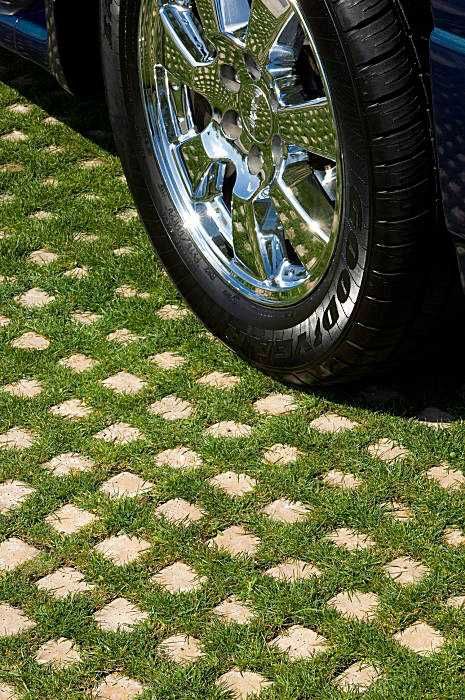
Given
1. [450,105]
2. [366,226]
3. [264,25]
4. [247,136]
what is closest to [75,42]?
[247,136]

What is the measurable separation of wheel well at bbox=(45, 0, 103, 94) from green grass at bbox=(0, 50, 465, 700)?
62cm

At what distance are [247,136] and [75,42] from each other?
0.79 metres

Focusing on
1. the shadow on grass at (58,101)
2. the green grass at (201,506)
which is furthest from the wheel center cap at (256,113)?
the shadow on grass at (58,101)

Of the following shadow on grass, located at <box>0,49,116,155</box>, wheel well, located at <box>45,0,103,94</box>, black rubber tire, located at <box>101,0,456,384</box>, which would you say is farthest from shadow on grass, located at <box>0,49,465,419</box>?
shadow on grass, located at <box>0,49,116,155</box>

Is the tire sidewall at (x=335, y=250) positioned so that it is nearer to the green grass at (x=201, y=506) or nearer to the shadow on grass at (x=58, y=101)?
the green grass at (x=201, y=506)

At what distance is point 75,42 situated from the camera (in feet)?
13.4

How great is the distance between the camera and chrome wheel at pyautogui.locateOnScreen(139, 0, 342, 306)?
3363 mm

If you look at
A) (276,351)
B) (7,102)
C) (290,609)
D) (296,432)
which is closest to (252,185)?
(276,351)

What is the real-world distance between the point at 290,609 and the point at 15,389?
1246 millimetres

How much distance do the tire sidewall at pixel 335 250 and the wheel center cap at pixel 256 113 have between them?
0.37 m

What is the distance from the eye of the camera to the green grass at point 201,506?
283cm

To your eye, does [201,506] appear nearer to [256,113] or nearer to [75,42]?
[256,113]

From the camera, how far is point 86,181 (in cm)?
495

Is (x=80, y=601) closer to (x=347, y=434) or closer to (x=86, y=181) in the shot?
(x=347, y=434)
